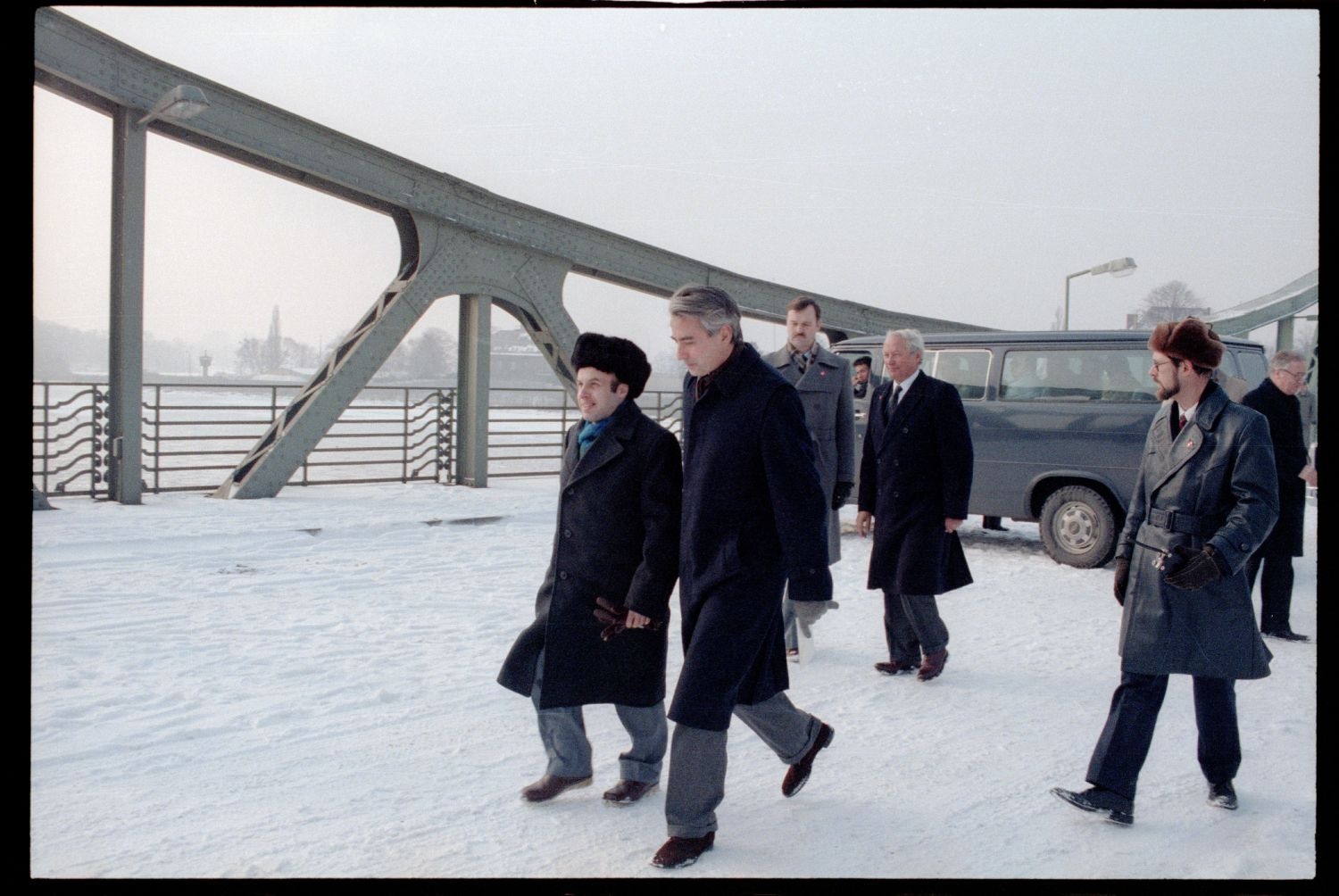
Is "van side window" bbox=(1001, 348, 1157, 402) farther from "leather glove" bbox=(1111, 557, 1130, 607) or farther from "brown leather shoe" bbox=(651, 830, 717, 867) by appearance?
"brown leather shoe" bbox=(651, 830, 717, 867)

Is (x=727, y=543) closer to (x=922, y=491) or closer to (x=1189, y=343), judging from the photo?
(x=1189, y=343)

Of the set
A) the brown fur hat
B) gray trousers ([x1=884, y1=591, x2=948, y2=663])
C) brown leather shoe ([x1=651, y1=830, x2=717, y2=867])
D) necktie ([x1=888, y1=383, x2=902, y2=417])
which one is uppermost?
the brown fur hat

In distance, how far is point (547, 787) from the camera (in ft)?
11.1

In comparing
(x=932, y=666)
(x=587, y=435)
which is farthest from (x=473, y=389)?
(x=587, y=435)

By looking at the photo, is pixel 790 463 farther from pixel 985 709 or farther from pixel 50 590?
pixel 50 590

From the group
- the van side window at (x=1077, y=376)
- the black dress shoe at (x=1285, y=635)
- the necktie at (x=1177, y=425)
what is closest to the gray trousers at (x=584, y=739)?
the necktie at (x=1177, y=425)

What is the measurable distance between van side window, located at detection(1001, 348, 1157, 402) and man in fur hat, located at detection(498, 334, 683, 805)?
5698 millimetres

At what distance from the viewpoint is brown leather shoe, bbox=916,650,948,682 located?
4883mm

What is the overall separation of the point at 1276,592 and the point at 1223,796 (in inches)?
112

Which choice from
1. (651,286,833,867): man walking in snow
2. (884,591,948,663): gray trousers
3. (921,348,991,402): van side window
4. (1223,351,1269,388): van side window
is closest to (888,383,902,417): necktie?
(884,591,948,663): gray trousers

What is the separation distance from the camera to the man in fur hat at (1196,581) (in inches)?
128

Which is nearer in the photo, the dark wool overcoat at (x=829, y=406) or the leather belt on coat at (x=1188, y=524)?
the leather belt on coat at (x=1188, y=524)

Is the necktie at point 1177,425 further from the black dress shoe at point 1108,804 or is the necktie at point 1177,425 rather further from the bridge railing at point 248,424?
the bridge railing at point 248,424

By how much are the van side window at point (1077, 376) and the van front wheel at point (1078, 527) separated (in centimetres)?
75
